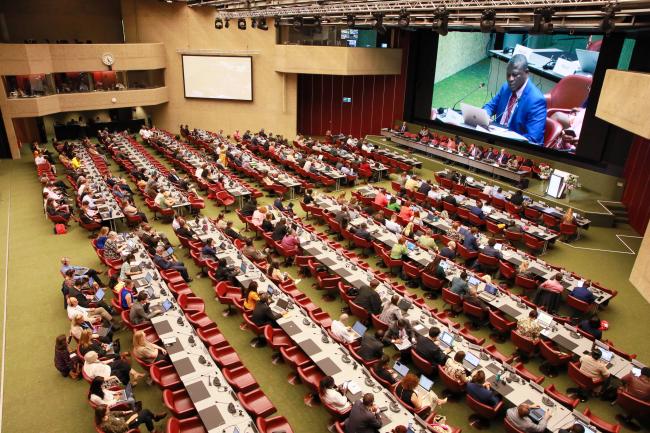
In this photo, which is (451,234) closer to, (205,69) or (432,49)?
(432,49)

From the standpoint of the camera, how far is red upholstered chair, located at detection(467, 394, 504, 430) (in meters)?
6.86

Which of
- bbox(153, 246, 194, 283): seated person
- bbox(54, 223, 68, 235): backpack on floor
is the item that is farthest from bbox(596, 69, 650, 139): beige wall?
bbox(54, 223, 68, 235): backpack on floor

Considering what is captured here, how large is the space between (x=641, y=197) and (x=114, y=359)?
16.1m

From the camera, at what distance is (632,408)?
23.8ft

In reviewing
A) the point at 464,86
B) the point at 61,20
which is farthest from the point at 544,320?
the point at 61,20

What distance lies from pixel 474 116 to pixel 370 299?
15.8m

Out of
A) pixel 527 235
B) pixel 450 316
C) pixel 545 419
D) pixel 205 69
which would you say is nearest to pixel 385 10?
pixel 527 235

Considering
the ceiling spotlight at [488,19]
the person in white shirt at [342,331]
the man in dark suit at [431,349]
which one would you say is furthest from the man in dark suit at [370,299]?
the ceiling spotlight at [488,19]

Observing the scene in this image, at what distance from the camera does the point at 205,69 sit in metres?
25.4

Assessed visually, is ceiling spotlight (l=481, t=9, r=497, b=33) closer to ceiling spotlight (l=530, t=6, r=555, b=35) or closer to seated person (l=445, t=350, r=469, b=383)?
ceiling spotlight (l=530, t=6, r=555, b=35)

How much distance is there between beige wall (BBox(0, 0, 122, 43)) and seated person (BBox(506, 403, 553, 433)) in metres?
29.6

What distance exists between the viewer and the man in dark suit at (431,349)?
25.3ft

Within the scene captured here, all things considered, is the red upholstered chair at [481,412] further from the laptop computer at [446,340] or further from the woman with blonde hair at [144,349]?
the woman with blonde hair at [144,349]

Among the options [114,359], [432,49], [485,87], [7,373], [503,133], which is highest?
[432,49]
